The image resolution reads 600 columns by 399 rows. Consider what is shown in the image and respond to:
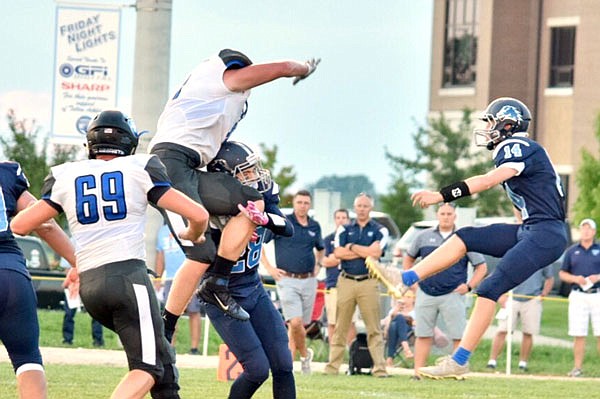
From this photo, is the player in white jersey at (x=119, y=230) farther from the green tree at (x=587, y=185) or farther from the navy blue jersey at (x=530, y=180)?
the green tree at (x=587, y=185)

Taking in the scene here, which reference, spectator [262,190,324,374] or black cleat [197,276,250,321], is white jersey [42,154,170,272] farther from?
spectator [262,190,324,374]

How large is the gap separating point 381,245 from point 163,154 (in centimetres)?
774

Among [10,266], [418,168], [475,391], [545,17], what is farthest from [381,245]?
[545,17]

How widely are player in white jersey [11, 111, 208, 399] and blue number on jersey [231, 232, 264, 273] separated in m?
1.77

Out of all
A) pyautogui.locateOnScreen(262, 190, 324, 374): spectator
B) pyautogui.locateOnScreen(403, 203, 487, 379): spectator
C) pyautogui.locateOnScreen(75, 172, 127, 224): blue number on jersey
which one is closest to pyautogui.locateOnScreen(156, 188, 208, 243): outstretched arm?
pyautogui.locateOnScreen(75, 172, 127, 224): blue number on jersey

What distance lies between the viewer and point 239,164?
9547 mm

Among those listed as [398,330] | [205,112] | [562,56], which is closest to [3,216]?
[205,112]

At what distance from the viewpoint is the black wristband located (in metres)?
10.3

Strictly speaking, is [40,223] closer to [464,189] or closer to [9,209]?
[9,209]

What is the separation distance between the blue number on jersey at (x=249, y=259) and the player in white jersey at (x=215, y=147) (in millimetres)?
179

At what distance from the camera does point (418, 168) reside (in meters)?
49.3

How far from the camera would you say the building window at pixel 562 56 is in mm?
55344

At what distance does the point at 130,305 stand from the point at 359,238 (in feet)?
30.3

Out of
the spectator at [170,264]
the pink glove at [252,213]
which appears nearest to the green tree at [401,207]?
the spectator at [170,264]
